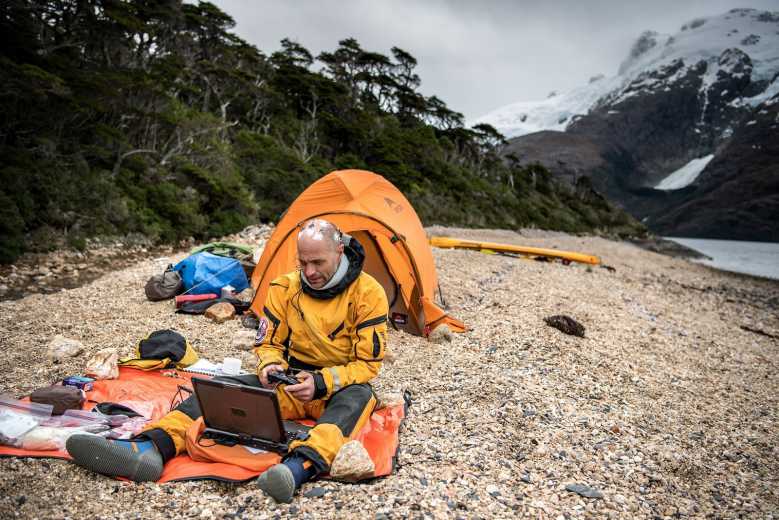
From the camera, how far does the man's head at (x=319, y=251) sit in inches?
137

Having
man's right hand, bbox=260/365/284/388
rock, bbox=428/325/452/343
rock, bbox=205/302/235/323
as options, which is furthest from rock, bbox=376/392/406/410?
rock, bbox=205/302/235/323

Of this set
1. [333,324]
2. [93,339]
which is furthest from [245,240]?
[333,324]

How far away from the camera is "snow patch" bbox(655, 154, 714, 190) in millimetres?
150938

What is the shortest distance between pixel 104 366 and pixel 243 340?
1782mm

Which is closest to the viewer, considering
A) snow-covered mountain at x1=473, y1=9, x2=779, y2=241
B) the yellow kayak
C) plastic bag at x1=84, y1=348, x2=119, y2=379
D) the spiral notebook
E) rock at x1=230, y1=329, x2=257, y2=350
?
plastic bag at x1=84, y1=348, x2=119, y2=379

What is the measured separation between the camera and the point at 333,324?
3.79 m

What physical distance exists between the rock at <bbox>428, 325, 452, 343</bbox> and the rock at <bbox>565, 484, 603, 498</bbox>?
354 centimetres

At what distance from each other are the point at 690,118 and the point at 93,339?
9335 inches

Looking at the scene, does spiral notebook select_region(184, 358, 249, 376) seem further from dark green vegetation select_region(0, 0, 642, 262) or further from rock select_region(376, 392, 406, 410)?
dark green vegetation select_region(0, 0, 642, 262)

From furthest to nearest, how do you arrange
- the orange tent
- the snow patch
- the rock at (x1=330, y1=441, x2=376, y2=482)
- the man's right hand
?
the snow patch, the orange tent, the man's right hand, the rock at (x1=330, y1=441, x2=376, y2=482)

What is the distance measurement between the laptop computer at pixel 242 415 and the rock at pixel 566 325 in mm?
5724

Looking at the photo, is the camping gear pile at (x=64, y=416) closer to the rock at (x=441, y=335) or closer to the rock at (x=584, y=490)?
the rock at (x=584, y=490)

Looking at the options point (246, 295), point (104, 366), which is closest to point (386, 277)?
point (246, 295)

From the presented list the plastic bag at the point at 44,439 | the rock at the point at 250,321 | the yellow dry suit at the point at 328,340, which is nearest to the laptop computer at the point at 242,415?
the yellow dry suit at the point at 328,340
